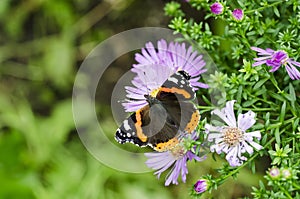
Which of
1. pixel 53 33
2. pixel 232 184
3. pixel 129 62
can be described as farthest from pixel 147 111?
pixel 53 33

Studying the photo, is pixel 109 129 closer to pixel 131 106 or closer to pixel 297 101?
pixel 131 106

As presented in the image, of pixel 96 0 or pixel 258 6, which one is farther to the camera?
pixel 96 0

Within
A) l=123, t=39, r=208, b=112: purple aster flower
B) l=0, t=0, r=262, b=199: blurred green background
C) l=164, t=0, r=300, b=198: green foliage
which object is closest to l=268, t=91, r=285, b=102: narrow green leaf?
l=164, t=0, r=300, b=198: green foliage

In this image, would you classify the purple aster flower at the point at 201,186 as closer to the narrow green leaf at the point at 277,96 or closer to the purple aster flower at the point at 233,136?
the purple aster flower at the point at 233,136

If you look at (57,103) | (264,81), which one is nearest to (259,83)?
(264,81)

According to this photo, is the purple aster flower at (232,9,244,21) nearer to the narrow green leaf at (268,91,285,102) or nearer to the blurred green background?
the narrow green leaf at (268,91,285,102)

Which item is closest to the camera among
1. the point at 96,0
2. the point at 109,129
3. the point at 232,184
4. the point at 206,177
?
the point at 206,177

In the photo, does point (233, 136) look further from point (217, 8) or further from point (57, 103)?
point (57, 103)
